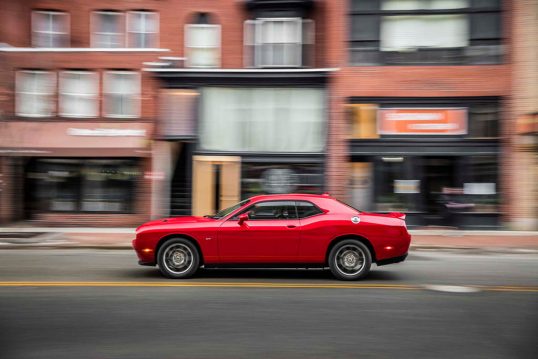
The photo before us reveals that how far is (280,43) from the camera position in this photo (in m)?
21.5

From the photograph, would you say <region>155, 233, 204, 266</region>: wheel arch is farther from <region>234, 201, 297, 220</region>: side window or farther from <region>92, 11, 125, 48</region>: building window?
<region>92, 11, 125, 48</region>: building window

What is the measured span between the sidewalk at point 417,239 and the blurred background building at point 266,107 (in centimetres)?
152

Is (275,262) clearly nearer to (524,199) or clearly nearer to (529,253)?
(529,253)

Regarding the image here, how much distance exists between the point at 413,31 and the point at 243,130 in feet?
22.9

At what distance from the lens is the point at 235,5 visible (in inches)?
854

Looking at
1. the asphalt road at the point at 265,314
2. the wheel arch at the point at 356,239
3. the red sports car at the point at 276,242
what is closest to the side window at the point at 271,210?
the red sports car at the point at 276,242

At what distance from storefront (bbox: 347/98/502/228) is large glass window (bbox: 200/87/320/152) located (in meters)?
1.82

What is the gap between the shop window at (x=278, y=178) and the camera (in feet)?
67.5

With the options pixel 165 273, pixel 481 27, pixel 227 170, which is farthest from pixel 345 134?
pixel 165 273

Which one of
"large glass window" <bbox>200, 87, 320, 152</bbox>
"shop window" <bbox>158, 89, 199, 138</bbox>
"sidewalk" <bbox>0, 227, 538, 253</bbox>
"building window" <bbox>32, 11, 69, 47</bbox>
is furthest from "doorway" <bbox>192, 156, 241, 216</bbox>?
"building window" <bbox>32, 11, 69, 47</bbox>

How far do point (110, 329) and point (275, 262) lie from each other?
354 centimetres

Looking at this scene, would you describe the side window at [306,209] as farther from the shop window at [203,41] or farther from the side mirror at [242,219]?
the shop window at [203,41]

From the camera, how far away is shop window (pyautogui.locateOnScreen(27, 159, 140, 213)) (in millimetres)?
21578

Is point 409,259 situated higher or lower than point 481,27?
lower
